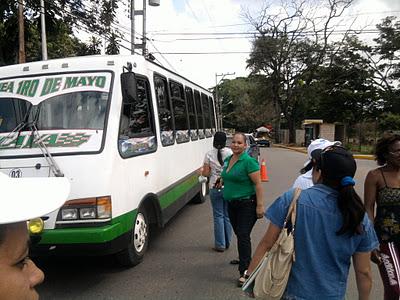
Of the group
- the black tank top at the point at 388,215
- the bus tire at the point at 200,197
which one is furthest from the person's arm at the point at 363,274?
the bus tire at the point at 200,197

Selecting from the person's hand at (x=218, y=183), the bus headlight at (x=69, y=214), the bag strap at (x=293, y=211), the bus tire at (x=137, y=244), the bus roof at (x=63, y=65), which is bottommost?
the bus tire at (x=137, y=244)

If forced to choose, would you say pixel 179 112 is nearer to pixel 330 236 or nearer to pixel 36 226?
pixel 36 226

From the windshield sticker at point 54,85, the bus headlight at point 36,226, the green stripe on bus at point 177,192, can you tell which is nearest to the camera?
the bus headlight at point 36,226

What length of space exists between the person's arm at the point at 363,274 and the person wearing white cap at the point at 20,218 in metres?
1.74

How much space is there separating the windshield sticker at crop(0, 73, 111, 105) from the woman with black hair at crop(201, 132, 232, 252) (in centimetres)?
183

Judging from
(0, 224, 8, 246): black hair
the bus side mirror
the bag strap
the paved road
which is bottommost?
the paved road

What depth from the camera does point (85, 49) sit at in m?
23.0

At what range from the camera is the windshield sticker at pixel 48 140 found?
4762 mm

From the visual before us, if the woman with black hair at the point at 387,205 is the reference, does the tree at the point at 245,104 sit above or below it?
above

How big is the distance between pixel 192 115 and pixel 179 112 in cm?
130

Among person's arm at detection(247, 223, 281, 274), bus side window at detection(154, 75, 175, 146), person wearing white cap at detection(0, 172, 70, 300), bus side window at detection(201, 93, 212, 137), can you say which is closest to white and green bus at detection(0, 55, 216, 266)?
bus side window at detection(154, 75, 175, 146)

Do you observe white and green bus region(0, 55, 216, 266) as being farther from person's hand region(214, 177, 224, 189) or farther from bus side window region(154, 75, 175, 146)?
person's hand region(214, 177, 224, 189)

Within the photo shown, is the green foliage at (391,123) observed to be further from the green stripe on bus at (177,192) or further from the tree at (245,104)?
the green stripe on bus at (177,192)

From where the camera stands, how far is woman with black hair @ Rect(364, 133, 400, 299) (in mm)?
3363
